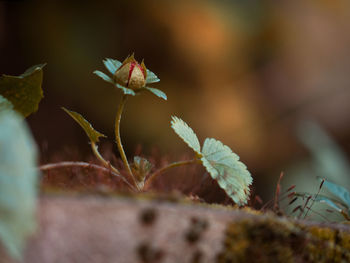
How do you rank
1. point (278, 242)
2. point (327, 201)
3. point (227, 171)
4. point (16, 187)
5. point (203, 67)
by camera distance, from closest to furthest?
point (16, 187) → point (278, 242) → point (227, 171) → point (327, 201) → point (203, 67)

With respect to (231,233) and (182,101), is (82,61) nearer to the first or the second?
(182,101)

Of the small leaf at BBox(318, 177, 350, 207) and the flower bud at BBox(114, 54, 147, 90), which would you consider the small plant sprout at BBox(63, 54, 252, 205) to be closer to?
the flower bud at BBox(114, 54, 147, 90)

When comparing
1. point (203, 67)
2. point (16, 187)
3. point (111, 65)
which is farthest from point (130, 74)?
point (203, 67)

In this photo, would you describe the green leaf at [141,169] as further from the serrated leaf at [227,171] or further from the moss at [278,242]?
the moss at [278,242]

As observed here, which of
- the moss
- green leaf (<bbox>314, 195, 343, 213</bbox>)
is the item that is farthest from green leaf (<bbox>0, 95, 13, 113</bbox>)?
green leaf (<bbox>314, 195, 343, 213</bbox>)

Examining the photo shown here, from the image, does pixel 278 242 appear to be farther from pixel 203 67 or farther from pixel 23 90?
pixel 203 67

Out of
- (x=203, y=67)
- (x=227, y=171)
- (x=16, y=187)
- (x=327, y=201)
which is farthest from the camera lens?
(x=203, y=67)
